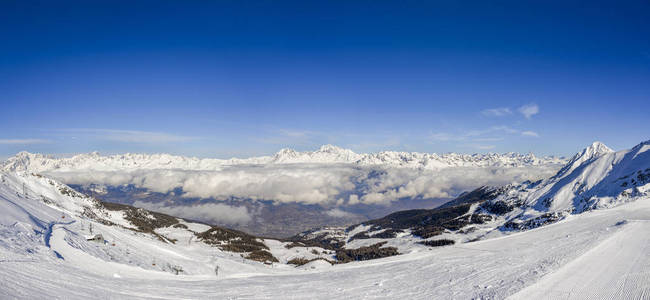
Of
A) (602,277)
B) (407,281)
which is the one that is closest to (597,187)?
(602,277)

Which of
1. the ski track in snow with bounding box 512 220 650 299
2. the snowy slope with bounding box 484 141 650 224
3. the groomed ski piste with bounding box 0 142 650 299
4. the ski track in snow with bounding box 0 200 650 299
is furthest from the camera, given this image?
the snowy slope with bounding box 484 141 650 224

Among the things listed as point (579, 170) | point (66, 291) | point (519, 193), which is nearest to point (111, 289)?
point (66, 291)

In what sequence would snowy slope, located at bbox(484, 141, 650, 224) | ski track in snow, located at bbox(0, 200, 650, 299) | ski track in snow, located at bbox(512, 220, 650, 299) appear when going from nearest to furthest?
1. ski track in snow, located at bbox(0, 200, 650, 299)
2. ski track in snow, located at bbox(512, 220, 650, 299)
3. snowy slope, located at bbox(484, 141, 650, 224)

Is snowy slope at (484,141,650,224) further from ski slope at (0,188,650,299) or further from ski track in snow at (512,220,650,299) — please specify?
ski slope at (0,188,650,299)

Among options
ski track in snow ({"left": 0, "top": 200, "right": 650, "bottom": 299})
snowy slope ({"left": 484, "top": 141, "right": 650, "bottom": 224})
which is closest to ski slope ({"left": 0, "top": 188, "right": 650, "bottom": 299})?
ski track in snow ({"left": 0, "top": 200, "right": 650, "bottom": 299})

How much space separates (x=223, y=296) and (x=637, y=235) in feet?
122

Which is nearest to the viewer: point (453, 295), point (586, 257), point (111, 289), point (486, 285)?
point (111, 289)

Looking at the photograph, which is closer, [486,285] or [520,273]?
[486,285]

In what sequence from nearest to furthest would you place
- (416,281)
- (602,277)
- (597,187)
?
(602,277), (416,281), (597,187)

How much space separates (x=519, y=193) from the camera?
609 feet

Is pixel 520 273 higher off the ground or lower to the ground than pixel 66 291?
lower

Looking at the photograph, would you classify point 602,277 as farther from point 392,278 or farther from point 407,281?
point 392,278

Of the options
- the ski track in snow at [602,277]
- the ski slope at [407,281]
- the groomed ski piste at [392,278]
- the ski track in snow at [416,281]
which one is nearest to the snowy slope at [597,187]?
the ski track in snow at [602,277]

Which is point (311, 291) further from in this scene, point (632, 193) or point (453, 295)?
point (632, 193)
